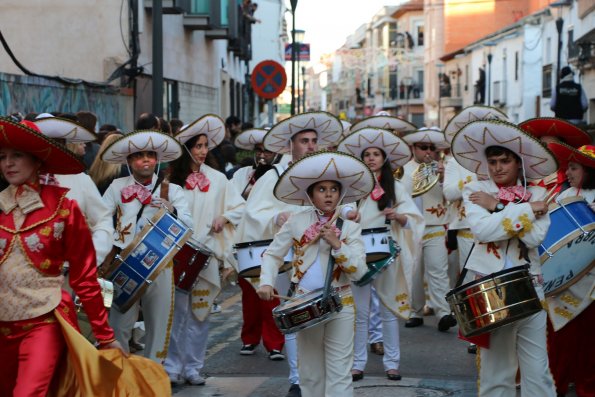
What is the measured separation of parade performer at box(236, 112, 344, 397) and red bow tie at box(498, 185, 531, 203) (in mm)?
2341

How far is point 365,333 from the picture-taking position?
9195 millimetres

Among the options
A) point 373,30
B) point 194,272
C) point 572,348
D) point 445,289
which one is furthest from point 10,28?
point 373,30

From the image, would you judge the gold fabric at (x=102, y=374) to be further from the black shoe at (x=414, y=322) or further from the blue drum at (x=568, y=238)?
the black shoe at (x=414, y=322)

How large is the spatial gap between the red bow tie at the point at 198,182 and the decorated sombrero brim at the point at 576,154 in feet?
9.16

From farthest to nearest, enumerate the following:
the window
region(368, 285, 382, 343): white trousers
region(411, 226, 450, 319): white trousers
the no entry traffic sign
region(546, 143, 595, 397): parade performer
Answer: the window
the no entry traffic sign
region(411, 226, 450, 319): white trousers
region(368, 285, 382, 343): white trousers
region(546, 143, 595, 397): parade performer

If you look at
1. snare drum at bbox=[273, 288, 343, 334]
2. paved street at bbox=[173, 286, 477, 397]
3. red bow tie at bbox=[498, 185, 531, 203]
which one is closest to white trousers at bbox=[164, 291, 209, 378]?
paved street at bbox=[173, 286, 477, 397]

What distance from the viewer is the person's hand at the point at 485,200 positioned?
22.7 ft

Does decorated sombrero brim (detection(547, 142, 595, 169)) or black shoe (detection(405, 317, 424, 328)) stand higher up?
decorated sombrero brim (detection(547, 142, 595, 169))

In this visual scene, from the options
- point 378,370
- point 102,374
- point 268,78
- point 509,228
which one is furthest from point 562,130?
point 268,78

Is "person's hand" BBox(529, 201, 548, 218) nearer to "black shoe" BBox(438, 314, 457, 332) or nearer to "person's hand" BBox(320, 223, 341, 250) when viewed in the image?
"person's hand" BBox(320, 223, 341, 250)

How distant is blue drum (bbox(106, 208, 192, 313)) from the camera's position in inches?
306

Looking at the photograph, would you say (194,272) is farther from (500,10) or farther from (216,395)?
(500,10)

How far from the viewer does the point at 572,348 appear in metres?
8.48

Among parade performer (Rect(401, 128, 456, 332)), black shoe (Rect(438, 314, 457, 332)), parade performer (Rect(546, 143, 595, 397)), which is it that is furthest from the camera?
parade performer (Rect(401, 128, 456, 332))
